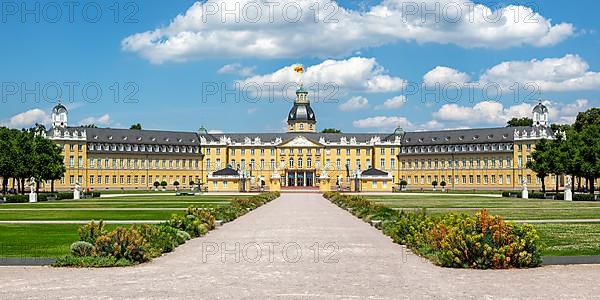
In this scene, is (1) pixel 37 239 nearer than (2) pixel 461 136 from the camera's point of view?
Yes

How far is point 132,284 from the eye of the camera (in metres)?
13.6

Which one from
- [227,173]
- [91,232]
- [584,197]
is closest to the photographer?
[91,232]

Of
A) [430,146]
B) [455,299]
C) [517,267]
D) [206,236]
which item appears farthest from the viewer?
[430,146]

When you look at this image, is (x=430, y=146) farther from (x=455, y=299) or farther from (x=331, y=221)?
(x=455, y=299)

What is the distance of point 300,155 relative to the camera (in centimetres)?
13888

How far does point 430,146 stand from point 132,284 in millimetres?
121849

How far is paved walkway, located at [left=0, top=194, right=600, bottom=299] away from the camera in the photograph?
41.2ft

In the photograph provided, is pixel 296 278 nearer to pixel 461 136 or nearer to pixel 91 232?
pixel 91 232

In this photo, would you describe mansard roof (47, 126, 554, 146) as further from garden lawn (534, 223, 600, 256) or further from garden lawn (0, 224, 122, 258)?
garden lawn (0, 224, 122, 258)

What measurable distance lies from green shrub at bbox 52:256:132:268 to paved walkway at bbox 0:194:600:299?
1.46 feet

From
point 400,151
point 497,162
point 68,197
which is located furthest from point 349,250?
point 400,151

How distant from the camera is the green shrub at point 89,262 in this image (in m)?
16.2

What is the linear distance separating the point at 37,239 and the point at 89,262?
650 cm

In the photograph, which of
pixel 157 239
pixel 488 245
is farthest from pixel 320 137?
pixel 488 245
